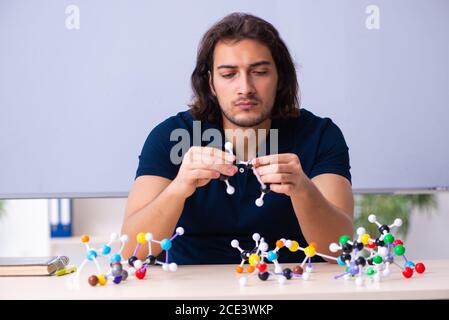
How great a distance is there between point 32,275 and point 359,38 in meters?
1.94

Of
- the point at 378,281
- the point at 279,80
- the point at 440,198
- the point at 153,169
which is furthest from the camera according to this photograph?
the point at 440,198

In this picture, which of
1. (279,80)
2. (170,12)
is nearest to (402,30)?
(279,80)

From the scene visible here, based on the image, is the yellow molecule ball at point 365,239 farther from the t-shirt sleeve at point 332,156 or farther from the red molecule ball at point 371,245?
the t-shirt sleeve at point 332,156

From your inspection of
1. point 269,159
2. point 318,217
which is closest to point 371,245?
point 318,217

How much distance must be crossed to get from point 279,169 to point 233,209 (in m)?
0.47

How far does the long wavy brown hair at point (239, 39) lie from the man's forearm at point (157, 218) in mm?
497

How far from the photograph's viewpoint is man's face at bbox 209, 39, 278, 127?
86.0 inches

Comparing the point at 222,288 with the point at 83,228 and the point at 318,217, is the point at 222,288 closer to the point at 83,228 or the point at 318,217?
the point at 318,217

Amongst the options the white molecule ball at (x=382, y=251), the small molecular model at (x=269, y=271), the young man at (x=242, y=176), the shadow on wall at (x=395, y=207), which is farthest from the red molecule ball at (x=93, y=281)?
the shadow on wall at (x=395, y=207)

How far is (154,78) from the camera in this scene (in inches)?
118

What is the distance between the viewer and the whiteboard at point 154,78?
2.99 metres

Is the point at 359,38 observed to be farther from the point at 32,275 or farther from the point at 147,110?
the point at 32,275
